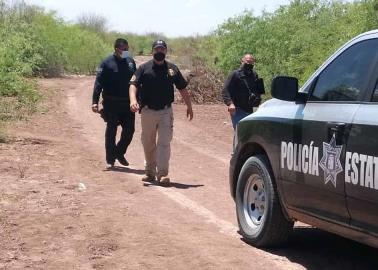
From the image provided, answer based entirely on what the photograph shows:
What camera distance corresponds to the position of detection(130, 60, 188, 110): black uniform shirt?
29.8ft

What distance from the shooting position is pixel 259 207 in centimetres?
618

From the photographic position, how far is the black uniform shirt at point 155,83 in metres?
9.08

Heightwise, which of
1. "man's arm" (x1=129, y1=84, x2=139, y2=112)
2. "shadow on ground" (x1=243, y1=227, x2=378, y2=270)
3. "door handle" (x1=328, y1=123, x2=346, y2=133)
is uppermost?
"door handle" (x1=328, y1=123, x2=346, y2=133)

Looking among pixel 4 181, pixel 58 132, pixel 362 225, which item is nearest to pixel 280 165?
pixel 362 225

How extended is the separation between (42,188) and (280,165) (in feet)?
12.6

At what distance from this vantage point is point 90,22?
9138cm

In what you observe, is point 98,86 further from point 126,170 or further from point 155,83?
point 155,83

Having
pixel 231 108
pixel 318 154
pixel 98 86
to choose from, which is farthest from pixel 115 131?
pixel 318 154

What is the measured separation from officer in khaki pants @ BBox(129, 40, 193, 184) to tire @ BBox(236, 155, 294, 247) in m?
2.90

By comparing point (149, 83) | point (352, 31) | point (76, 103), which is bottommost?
point (76, 103)

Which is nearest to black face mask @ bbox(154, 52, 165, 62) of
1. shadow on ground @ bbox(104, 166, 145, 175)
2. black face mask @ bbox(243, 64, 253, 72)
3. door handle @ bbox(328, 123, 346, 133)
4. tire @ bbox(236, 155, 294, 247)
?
black face mask @ bbox(243, 64, 253, 72)

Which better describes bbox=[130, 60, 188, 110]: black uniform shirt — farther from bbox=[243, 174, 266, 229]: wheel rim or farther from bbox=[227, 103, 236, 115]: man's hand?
bbox=[243, 174, 266, 229]: wheel rim

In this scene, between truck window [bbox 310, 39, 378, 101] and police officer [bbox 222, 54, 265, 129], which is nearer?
truck window [bbox 310, 39, 378, 101]

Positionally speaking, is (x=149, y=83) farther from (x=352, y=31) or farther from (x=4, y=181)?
(x=352, y=31)
